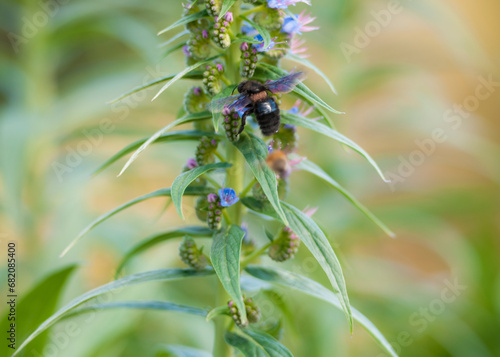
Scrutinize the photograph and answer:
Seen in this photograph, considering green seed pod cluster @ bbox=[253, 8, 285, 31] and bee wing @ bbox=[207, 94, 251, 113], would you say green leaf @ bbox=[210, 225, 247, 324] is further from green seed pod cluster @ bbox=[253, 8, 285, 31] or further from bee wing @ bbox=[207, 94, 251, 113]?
green seed pod cluster @ bbox=[253, 8, 285, 31]

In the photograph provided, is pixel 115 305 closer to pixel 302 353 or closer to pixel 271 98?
pixel 271 98

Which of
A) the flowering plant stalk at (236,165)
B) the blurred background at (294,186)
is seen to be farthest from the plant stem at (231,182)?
the blurred background at (294,186)

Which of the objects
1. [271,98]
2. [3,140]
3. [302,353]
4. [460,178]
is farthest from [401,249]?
[271,98]

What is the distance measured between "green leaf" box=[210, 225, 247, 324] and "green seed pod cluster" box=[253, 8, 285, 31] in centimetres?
27

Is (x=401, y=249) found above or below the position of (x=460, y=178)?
below

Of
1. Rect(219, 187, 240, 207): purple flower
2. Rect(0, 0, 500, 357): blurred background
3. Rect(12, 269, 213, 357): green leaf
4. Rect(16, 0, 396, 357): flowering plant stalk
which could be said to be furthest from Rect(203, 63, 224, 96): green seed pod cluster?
Rect(0, 0, 500, 357): blurred background

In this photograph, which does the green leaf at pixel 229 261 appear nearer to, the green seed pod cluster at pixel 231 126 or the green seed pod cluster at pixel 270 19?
the green seed pod cluster at pixel 231 126

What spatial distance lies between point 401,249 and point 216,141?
3.27 meters

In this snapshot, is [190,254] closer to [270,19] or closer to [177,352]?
[177,352]

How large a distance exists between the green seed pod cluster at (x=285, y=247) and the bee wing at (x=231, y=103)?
18cm

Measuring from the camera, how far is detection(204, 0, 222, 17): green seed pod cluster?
0.68 m

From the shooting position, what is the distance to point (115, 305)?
0.81 metres

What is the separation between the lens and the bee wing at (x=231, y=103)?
684 mm

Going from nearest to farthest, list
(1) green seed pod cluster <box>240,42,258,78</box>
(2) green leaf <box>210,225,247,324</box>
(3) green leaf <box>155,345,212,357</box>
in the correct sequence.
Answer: (2) green leaf <box>210,225,247,324</box>
(1) green seed pod cluster <box>240,42,258,78</box>
(3) green leaf <box>155,345,212,357</box>
